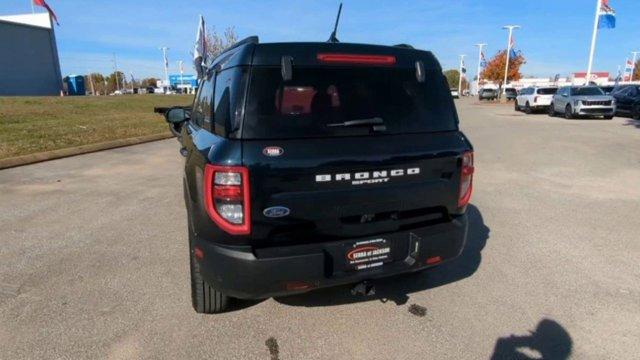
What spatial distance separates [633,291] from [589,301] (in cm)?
50

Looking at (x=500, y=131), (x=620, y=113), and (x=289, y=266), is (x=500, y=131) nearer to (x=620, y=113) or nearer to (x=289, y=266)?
(x=620, y=113)

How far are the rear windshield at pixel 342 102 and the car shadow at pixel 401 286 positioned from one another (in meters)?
1.42

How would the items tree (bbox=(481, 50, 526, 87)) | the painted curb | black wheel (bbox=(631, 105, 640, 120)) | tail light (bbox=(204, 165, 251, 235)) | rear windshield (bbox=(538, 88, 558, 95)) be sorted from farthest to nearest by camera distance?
tree (bbox=(481, 50, 526, 87)), rear windshield (bbox=(538, 88, 558, 95)), black wheel (bbox=(631, 105, 640, 120)), the painted curb, tail light (bbox=(204, 165, 251, 235))

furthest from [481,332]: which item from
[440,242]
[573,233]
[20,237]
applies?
[20,237]

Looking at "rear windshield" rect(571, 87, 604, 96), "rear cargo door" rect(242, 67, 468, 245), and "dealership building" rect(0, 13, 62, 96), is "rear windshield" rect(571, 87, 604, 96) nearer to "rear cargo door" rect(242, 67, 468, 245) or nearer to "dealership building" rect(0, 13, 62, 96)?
"rear cargo door" rect(242, 67, 468, 245)

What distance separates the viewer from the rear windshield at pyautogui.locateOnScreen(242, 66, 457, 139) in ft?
8.34

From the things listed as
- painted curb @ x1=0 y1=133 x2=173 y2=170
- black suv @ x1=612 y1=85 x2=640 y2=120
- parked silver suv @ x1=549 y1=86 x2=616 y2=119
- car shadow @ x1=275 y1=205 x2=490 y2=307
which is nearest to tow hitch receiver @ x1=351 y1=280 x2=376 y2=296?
car shadow @ x1=275 y1=205 x2=490 y2=307

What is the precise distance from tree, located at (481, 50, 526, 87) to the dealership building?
195 ft

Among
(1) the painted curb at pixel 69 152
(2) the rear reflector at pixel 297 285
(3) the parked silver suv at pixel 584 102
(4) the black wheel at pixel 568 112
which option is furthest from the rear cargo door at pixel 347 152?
(4) the black wheel at pixel 568 112

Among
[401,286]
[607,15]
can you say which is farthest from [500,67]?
[401,286]

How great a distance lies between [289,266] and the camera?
2.52m

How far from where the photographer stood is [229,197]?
246cm

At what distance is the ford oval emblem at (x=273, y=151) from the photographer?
8.06 feet

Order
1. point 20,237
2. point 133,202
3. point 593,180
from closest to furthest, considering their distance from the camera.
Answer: point 20,237 < point 133,202 < point 593,180
